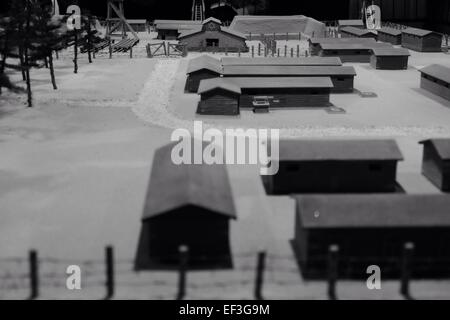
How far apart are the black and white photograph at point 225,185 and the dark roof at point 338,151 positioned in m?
0.08

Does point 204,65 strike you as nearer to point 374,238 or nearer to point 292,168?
point 292,168

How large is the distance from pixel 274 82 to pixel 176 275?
2418cm

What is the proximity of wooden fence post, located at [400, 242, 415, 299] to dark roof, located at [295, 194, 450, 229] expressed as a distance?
3.80ft

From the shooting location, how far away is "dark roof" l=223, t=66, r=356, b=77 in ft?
140

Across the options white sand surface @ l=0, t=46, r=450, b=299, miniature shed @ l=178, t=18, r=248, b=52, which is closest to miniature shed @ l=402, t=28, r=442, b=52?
miniature shed @ l=178, t=18, r=248, b=52

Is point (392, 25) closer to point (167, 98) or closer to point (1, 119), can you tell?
point (167, 98)

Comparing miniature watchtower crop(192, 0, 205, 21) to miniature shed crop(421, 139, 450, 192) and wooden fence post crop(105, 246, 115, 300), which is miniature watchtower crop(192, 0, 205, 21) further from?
wooden fence post crop(105, 246, 115, 300)

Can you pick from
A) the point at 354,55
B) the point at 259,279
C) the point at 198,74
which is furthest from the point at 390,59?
the point at 259,279

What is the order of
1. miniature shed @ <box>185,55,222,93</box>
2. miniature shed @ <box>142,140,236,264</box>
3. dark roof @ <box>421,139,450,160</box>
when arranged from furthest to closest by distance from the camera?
miniature shed @ <box>185,55,222,93</box> → dark roof @ <box>421,139,450,160</box> → miniature shed @ <box>142,140,236,264</box>

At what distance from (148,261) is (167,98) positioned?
24.0m

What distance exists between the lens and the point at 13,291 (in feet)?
53.7

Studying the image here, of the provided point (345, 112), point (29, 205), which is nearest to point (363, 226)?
point (29, 205)

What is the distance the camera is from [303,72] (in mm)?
42938

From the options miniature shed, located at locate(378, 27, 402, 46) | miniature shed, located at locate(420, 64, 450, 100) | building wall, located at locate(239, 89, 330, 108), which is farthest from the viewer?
miniature shed, located at locate(378, 27, 402, 46)
